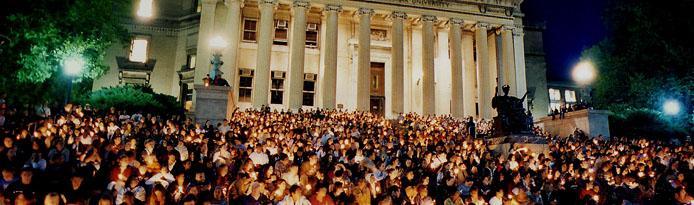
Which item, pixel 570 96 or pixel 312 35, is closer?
pixel 312 35

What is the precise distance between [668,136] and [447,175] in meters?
24.1

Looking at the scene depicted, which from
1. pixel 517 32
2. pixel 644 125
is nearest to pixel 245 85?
pixel 517 32

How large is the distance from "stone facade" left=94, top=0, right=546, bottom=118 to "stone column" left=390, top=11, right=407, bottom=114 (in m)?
0.07

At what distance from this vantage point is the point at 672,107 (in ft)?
85.5

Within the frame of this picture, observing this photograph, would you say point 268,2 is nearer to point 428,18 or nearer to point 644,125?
point 428,18

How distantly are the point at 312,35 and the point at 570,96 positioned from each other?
99.6ft

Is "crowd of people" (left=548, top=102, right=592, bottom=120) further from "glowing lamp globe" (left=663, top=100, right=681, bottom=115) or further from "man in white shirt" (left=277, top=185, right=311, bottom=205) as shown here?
"man in white shirt" (left=277, top=185, right=311, bottom=205)

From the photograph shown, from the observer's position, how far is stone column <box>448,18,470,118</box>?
98.4 ft

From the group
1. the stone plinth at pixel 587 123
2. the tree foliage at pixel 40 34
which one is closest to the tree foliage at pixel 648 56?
Result: the stone plinth at pixel 587 123

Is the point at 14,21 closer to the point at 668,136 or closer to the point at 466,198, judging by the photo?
the point at 466,198

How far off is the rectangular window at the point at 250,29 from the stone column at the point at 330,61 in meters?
6.03

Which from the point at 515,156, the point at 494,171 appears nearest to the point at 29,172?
the point at 494,171

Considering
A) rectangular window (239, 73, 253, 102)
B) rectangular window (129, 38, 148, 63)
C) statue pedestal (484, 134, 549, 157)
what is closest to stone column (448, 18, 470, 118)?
statue pedestal (484, 134, 549, 157)

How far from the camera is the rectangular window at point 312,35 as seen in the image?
3192cm
